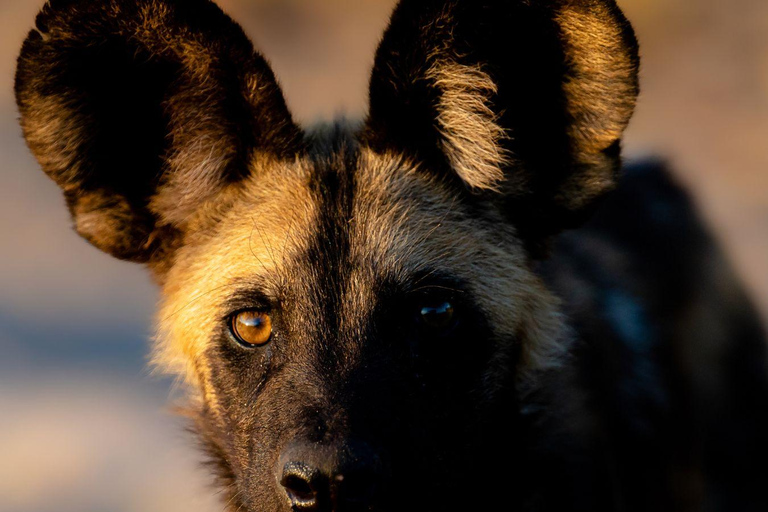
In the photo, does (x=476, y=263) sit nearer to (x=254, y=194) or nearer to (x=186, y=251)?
(x=254, y=194)

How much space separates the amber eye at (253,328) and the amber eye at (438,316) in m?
0.38

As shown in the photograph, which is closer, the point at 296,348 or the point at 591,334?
the point at 296,348

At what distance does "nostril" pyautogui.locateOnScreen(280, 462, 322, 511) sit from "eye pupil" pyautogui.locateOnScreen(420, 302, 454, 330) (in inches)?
19.6

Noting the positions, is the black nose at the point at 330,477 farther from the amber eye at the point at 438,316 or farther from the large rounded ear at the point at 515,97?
the large rounded ear at the point at 515,97

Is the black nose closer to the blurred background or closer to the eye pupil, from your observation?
the eye pupil

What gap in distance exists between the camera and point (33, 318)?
16.1ft

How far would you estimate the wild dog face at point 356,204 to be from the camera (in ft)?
6.66

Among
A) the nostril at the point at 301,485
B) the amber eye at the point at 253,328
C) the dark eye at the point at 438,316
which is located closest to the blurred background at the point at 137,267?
the amber eye at the point at 253,328

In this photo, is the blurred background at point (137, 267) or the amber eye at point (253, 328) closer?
the amber eye at point (253, 328)

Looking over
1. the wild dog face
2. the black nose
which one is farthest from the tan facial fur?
the black nose

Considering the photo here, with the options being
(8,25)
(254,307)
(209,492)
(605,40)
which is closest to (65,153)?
(254,307)

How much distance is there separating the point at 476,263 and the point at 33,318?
349 centimetres

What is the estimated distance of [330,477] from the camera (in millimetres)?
1761

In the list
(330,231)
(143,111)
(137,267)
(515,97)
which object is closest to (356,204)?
(330,231)
